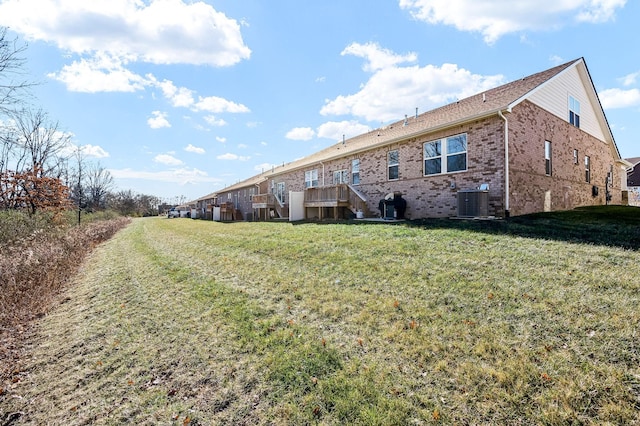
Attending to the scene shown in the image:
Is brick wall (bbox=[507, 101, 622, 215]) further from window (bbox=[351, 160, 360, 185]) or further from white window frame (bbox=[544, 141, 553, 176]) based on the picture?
window (bbox=[351, 160, 360, 185])

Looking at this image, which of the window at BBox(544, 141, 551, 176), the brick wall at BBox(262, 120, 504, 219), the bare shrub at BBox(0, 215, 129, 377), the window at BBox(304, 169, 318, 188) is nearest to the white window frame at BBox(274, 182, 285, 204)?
the window at BBox(304, 169, 318, 188)

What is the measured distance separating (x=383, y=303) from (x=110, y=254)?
12.3 metres

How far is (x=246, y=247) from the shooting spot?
980cm

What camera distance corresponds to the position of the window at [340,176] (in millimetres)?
17631

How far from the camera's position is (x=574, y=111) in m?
14.6

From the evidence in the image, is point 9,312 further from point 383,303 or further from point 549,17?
point 549,17

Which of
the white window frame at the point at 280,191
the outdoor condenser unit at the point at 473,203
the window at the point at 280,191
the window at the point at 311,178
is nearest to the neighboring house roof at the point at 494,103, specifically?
the outdoor condenser unit at the point at 473,203

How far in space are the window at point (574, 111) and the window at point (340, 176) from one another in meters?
11.0

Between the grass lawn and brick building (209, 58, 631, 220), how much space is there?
422cm

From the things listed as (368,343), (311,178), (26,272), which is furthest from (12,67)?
(311,178)

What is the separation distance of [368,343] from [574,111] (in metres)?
17.3

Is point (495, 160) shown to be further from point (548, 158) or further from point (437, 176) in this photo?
point (548, 158)

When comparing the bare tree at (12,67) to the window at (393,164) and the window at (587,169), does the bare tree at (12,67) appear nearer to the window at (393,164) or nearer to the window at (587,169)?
the window at (393,164)

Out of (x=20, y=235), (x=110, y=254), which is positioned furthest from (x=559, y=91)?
(x=20, y=235)
